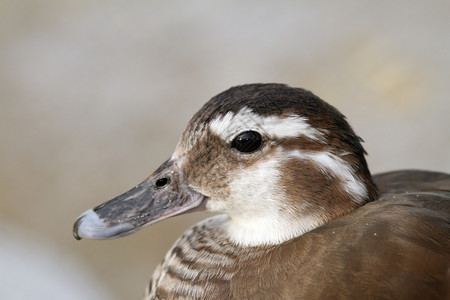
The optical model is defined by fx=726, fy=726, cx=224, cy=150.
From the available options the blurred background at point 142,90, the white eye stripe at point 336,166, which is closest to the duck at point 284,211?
the white eye stripe at point 336,166

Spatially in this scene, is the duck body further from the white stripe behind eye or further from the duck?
the white stripe behind eye

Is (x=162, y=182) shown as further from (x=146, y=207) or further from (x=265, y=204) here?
(x=265, y=204)

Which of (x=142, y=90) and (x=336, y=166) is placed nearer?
(x=336, y=166)

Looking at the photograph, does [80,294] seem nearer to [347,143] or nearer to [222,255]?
[222,255]

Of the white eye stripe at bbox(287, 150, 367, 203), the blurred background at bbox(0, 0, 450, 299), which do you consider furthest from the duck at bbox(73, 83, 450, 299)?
the blurred background at bbox(0, 0, 450, 299)

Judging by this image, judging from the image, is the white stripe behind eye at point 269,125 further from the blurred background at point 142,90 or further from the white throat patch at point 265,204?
the blurred background at point 142,90

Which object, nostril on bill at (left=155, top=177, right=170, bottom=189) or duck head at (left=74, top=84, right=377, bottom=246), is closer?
duck head at (left=74, top=84, right=377, bottom=246)

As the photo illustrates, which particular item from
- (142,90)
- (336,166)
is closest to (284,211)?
(336,166)

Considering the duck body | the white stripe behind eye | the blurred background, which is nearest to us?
the duck body
